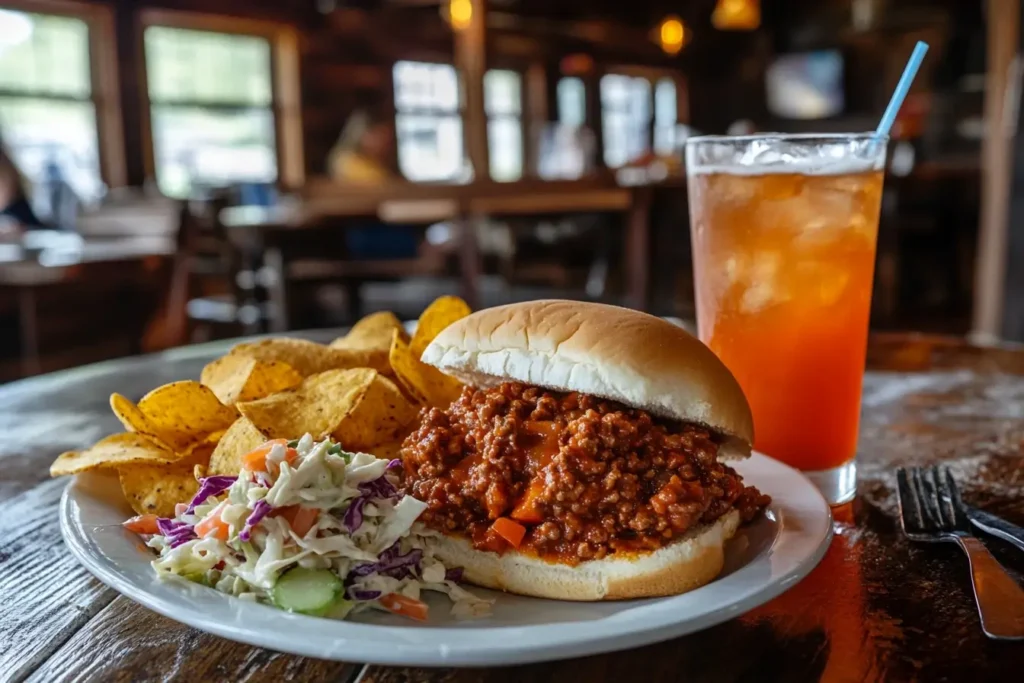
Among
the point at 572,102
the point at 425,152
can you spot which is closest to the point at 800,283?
the point at 425,152

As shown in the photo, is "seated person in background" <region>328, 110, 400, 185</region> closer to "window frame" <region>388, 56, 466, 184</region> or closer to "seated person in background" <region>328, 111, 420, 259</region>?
"seated person in background" <region>328, 111, 420, 259</region>

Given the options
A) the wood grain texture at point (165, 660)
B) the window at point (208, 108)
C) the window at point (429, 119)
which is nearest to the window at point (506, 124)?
the window at point (429, 119)

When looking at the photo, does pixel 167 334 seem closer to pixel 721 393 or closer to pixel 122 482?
pixel 122 482

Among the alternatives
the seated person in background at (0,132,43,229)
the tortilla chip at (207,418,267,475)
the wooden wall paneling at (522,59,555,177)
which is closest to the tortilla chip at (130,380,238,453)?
the tortilla chip at (207,418,267,475)

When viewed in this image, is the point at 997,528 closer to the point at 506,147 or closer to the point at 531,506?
the point at 531,506

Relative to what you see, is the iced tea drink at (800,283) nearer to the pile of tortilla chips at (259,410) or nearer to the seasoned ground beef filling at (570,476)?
the seasoned ground beef filling at (570,476)

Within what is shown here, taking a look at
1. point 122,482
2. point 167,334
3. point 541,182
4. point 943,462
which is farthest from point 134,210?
point 943,462
